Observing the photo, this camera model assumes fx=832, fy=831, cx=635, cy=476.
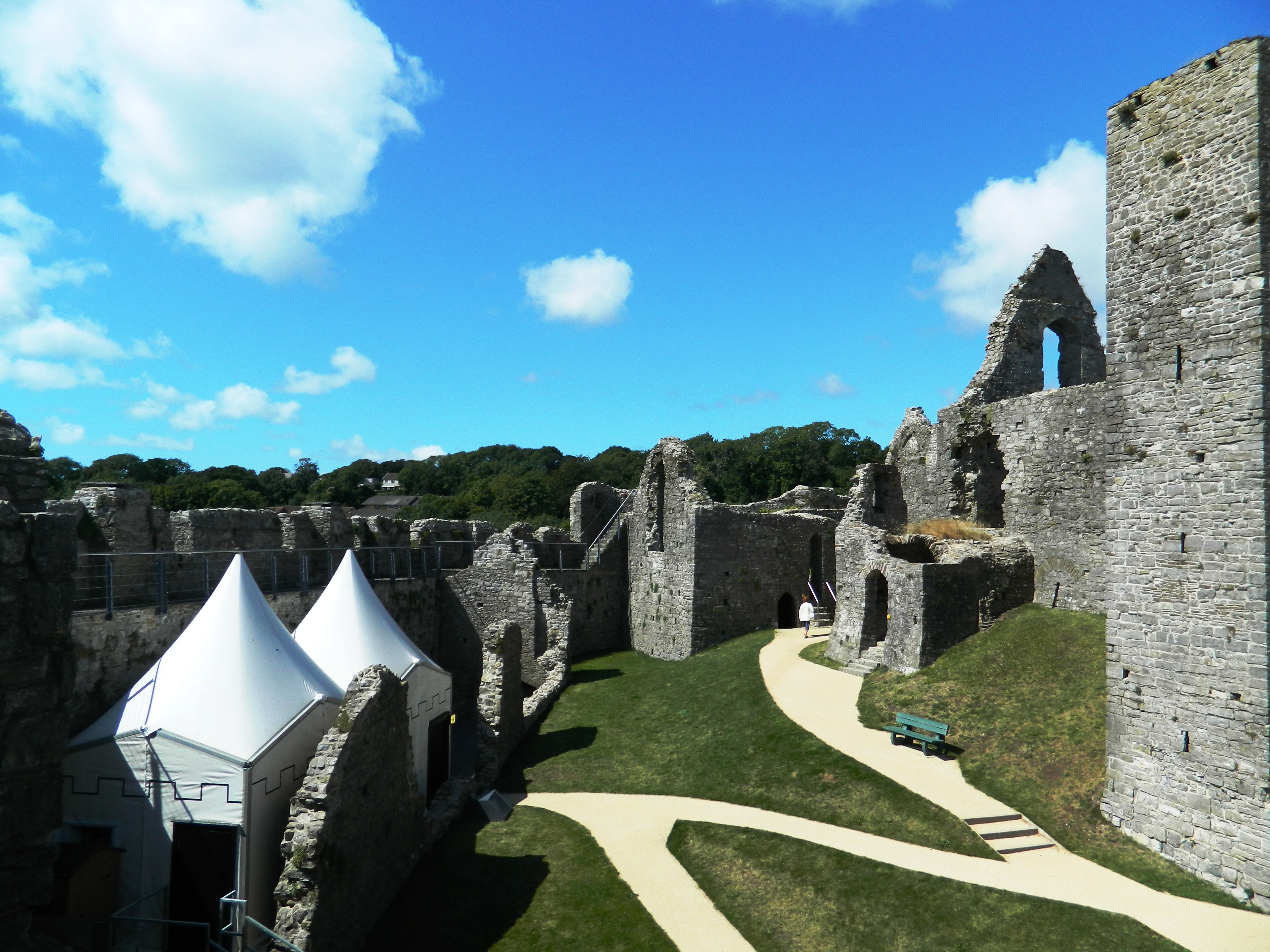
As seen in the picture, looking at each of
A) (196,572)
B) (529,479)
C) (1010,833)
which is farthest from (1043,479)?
(529,479)

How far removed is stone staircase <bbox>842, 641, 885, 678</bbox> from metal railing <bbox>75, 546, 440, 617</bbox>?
1149 cm

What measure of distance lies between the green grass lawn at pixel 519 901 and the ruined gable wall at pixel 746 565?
423 inches

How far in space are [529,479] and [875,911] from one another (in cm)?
6397

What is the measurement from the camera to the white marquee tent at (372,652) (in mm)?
14383

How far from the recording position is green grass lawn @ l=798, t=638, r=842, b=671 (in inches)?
754

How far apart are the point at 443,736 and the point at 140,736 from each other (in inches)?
270

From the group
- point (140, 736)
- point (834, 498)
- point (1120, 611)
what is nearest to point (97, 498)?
point (140, 736)

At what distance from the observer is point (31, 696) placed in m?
5.81

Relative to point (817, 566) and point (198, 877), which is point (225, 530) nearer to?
point (198, 877)

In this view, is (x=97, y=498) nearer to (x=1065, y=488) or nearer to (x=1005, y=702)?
(x=1005, y=702)

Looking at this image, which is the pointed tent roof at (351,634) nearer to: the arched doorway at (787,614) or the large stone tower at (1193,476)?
the large stone tower at (1193,476)

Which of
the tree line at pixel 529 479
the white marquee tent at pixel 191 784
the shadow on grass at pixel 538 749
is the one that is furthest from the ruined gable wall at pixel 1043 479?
the tree line at pixel 529 479

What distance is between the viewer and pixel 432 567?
24.7 metres

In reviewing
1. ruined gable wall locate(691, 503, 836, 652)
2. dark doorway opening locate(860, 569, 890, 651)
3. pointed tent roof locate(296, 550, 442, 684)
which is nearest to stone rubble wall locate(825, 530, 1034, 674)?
dark doorway opening locate(860, 569, 890, 651)
